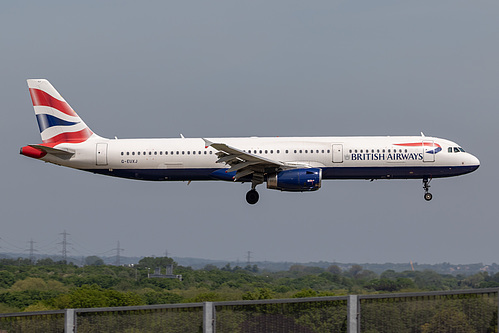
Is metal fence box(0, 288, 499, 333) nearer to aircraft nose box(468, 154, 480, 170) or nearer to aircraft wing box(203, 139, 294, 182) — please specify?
aircraft wing box(203, 139, 294, 182)

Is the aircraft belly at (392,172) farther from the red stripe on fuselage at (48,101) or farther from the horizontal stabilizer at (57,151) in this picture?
the red stripe on fuselage at (48,101)

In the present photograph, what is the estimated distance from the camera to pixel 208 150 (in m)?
46.9

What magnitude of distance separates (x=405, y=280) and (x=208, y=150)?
17.4 m

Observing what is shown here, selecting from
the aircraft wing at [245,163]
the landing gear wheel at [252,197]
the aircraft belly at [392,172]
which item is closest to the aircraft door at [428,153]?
the aircraft belly at [392,172]

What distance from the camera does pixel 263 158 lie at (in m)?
44.3

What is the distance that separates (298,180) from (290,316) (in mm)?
30051

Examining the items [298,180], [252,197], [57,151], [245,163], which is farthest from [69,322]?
[57,151]

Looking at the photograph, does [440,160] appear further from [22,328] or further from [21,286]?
[22,328]

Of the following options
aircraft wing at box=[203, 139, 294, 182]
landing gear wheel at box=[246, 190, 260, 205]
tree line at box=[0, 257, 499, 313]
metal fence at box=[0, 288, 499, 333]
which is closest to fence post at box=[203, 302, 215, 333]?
metal fence at box=[0, 288, 499, 333]

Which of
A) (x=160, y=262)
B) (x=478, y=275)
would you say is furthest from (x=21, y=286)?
(x=478, y=275)

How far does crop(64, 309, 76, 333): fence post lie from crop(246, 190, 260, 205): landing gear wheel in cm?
3431

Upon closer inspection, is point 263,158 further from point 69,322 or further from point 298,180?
point 69,322

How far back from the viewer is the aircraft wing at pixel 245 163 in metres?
43.3

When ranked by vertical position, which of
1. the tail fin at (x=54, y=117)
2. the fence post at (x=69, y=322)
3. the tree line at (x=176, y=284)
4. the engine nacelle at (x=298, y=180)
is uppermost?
the tail fin at (x=54, y=117)
